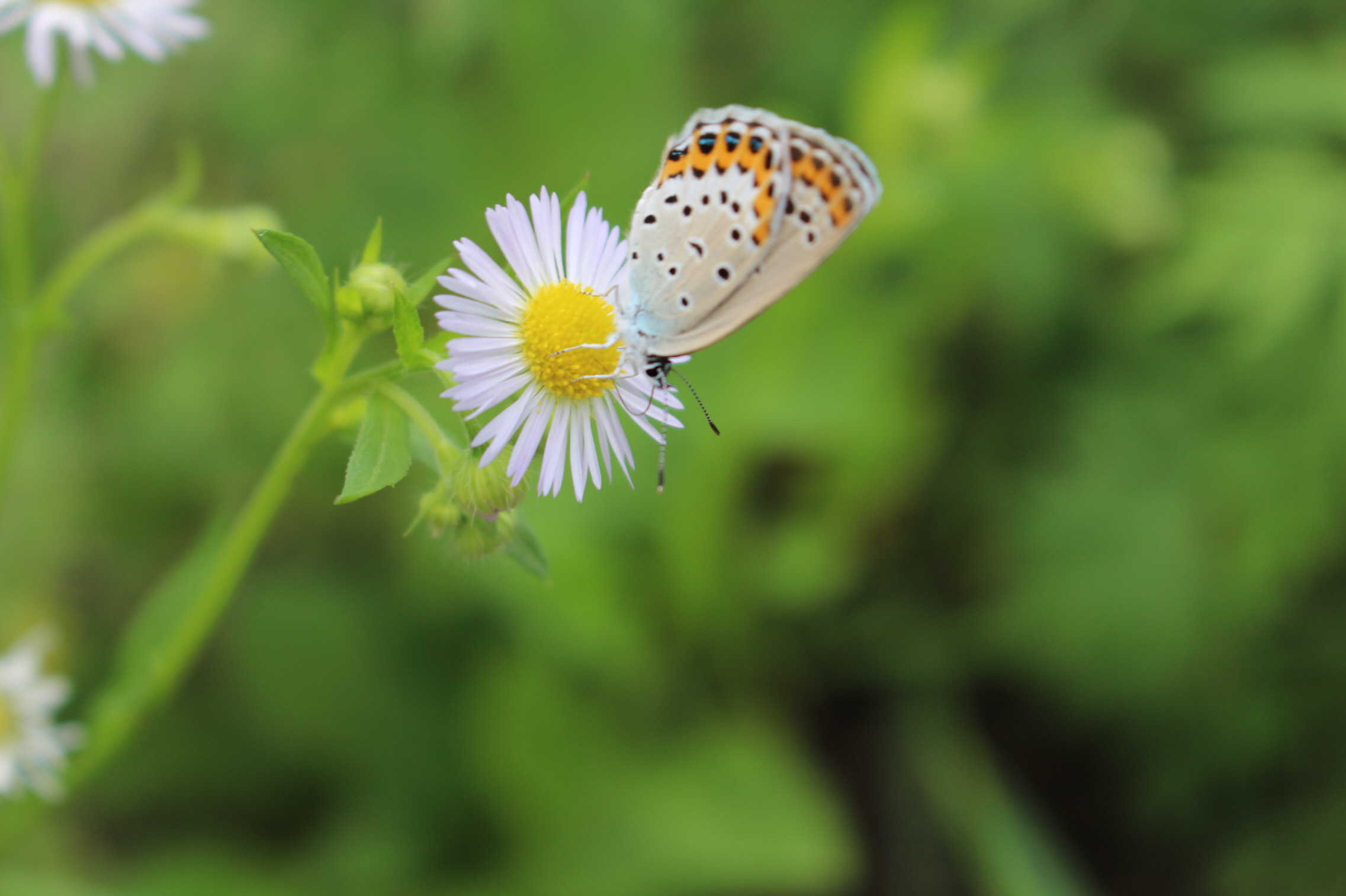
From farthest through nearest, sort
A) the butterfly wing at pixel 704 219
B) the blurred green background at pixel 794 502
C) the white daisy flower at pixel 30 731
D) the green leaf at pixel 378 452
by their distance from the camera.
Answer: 1. the blurred green background at pixel 794 502
2. the white daisy flower at pixel 30 731
3. the butterfly wing at pixel 704 219
4. the green leaf at pixel 378 452

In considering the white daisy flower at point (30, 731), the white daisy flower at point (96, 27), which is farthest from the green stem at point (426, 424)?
the white daisy flower at point (30, 731)

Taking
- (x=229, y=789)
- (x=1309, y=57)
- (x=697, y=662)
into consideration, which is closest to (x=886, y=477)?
(x=697, y=662)

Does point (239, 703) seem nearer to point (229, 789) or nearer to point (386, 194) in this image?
point (229, 789)

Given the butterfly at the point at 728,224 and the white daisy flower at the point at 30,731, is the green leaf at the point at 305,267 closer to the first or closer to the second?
the butterfly at the point at 728,224

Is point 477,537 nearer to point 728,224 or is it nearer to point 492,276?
point 492,276

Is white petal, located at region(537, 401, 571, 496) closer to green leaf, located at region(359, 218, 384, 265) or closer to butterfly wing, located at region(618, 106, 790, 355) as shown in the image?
butterfly wing, located at region(618, 106, 790, 355)

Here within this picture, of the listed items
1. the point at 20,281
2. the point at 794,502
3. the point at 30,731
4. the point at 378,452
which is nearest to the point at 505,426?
the point at 378,452

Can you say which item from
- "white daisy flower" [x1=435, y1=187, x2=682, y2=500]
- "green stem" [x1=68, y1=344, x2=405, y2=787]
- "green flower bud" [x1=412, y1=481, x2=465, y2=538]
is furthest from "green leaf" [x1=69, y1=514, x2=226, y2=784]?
"white daisy flower" [x1=435, y1=187, x2=682, y2=500]
